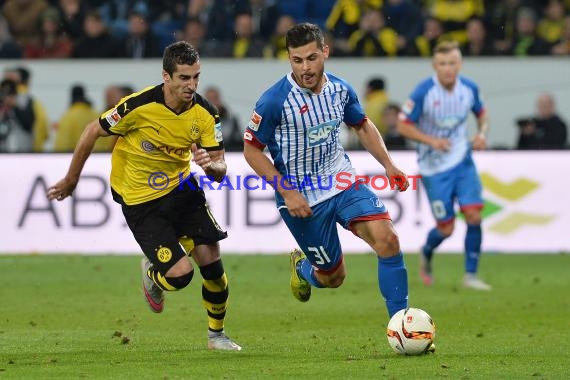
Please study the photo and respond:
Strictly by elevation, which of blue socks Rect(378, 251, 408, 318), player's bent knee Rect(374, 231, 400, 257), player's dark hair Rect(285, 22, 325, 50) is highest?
player's dark hair Rect(285, 22, 325, 50)

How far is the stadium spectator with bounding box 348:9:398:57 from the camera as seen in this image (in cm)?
1969

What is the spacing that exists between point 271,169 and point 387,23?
37.4 feet

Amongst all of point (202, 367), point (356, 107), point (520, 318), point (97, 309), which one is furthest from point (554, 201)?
point (202, 367)

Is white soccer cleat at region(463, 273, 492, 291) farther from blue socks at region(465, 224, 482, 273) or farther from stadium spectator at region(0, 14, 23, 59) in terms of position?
stadium spectator at region(0, 14, 23, 59)

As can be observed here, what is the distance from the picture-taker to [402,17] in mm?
20219

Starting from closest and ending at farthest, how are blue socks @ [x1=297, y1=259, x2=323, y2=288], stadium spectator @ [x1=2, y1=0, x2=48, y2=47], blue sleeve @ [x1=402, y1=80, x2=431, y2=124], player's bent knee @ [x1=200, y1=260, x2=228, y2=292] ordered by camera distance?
player's bent knee @ [x1=200, y1=260, x2=228, y2=292] < blue socks @ [x1=297, y1=259, x2=323, y2=288] < blue sleeve @ [x1=402, y1=80, x2=431, y2=124] < stadium spectator @ [x1=2, y1=0, x2=48, y2=47]

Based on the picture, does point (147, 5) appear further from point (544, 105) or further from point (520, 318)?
point (520, 318)

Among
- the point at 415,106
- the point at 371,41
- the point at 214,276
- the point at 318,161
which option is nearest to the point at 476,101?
the point at 415,106

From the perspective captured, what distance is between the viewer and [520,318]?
1147cm

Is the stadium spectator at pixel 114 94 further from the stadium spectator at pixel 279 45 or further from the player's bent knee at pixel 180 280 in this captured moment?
the player's bent knee at pixel 180 280

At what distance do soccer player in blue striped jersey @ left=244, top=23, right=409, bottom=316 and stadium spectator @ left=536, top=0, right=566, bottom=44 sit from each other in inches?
442

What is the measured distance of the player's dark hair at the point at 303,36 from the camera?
884 centimetres

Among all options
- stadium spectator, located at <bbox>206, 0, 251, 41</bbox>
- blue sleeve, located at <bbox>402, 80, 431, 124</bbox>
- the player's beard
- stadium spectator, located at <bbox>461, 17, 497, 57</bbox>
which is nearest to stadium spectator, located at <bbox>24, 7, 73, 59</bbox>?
stadium spectator, located at <bbox>206, 0, 251, 41</bbox>

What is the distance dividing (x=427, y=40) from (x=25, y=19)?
636 cm
